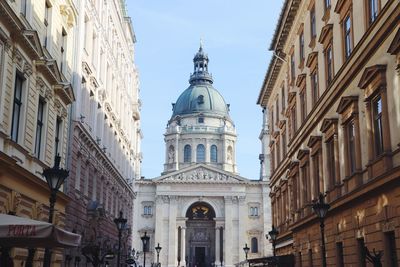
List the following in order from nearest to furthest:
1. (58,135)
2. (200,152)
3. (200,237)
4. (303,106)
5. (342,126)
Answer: (342,126) < (58,135) < (303,106) < (200,237) < (200,152)

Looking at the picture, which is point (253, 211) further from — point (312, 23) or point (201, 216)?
point (312, 23)

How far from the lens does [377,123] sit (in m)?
18.7

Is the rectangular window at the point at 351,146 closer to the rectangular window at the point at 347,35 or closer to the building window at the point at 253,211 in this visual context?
the rectangular window at the point at 347,35

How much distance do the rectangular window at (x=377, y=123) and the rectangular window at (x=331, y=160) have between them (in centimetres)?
556

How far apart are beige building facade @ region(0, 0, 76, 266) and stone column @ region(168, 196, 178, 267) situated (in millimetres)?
73070

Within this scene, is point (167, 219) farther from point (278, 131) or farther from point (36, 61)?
point (36, 61)

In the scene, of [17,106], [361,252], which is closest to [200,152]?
[361,252]

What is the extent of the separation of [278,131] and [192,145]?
6980 centimetres

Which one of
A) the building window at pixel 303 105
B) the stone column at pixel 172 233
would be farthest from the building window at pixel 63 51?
the stone column at pixel 172 233

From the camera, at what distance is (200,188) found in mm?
100312

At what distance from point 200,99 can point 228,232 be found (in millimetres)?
29651

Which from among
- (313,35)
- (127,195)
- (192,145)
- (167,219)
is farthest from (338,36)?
(192,145)

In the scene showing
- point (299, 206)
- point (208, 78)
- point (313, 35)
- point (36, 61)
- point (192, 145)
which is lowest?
point (299, 206)

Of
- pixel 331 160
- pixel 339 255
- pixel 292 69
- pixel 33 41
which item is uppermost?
pixel 292 69
